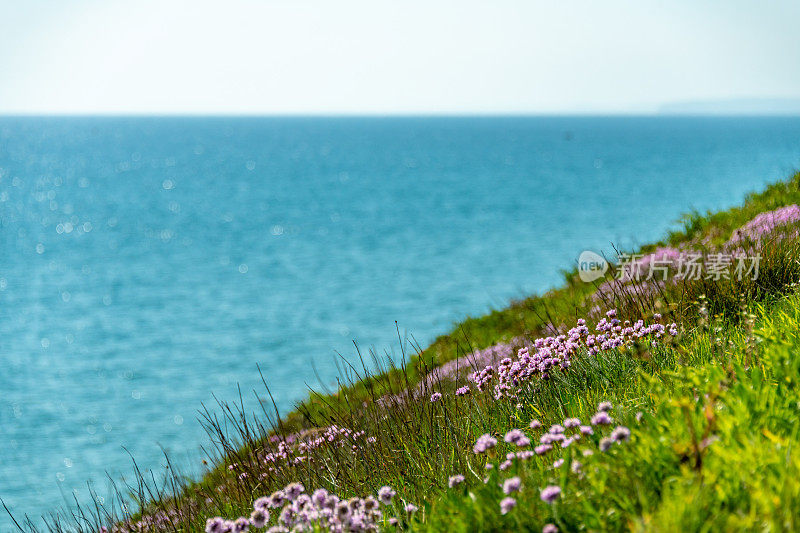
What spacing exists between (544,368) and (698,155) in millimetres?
134961

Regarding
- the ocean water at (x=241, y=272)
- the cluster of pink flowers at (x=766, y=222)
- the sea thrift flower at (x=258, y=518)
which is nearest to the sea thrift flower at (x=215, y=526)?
the sea thrift flower at (x=258, y=518)

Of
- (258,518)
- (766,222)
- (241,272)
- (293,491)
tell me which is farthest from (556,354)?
(241,272)

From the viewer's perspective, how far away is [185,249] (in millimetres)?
59594

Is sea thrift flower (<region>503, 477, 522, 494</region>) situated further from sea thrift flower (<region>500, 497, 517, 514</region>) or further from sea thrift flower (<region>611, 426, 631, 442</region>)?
sea thrift flower (<region>611, 426, 631, 442</region>)

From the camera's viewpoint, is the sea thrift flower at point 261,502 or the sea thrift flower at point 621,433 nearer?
the sea thrift flower at point 621,433

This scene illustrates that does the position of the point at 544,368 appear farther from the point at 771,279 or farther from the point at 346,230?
the point at 346,230

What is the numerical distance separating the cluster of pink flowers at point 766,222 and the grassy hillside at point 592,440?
61 mm

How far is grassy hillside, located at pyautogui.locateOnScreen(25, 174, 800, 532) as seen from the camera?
2.48m

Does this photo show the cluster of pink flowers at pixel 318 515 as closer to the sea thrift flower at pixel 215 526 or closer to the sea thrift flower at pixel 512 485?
the sea thrift flower at pixel 215 526

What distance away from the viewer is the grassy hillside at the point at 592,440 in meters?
2.48

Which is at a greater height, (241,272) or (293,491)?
(293,491)

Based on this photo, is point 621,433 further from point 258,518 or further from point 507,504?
point 258,518

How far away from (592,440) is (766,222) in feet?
22.3

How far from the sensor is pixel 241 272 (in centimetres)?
4972
